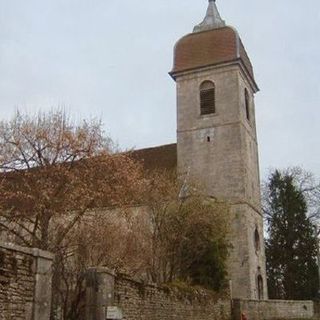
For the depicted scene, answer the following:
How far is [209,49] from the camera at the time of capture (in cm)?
3638

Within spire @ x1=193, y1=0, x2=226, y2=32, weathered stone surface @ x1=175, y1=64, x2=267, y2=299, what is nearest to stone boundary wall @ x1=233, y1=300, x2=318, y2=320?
weathered stone surface @ x1=175, y1=64, x2=267, y2=299

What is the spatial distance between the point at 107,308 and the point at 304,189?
32.7 metres

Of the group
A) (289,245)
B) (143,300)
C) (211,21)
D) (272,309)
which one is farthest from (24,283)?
(211,21)

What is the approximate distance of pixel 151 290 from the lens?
15.1m

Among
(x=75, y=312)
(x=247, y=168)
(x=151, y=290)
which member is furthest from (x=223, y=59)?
(x=75, y=312)

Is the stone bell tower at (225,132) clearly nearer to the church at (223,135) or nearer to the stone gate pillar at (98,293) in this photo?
the church at (223,135)

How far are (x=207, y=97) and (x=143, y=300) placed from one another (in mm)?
23518

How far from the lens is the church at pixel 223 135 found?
32.2m

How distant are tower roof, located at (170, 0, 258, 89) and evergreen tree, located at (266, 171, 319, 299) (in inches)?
375

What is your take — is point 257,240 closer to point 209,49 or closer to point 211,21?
point 209,49

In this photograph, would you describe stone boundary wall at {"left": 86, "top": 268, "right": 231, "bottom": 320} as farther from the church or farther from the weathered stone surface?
the church

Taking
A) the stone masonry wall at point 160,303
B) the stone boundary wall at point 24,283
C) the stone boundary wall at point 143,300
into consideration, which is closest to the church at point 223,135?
the stone boundary wall at point 143,300

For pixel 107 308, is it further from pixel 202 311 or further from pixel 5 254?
pixel 202 311

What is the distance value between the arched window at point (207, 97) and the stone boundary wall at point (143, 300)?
54.4ft
